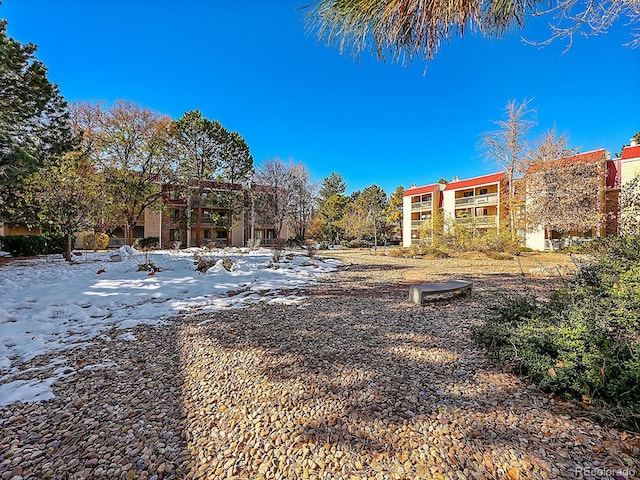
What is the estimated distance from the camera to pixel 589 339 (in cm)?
213

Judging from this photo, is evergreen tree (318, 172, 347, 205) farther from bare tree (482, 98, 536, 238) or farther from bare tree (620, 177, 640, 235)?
bare tree (620, 177, 640, 235)

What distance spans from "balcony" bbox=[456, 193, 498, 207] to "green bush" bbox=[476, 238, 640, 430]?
25975 mm

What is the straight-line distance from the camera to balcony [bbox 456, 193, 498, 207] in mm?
26000

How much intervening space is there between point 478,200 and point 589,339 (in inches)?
1116

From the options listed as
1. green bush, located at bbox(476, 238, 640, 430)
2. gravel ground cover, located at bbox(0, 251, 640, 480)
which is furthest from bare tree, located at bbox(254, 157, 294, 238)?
green bush, located at bbox(476, 238, 640, 430)

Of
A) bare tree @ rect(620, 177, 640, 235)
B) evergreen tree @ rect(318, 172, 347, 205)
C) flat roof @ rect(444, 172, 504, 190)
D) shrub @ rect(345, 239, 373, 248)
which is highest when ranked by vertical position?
evergreen tree @ rect(318, 172, 347, 205)

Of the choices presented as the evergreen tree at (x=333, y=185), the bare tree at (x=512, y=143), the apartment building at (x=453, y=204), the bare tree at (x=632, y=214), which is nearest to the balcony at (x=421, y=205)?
the apartment building at (x=453, y=204)

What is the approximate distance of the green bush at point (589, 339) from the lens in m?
1.90

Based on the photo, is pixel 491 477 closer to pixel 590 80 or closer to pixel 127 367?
pixel 127 367

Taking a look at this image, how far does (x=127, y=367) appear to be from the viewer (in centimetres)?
293

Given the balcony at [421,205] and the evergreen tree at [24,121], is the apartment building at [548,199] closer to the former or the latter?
the balcony at [421,205]

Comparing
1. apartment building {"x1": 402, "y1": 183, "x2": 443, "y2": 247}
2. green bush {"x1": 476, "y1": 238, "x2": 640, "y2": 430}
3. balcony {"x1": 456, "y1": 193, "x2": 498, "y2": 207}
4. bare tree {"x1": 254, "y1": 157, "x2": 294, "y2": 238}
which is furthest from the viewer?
apartment building {"x1": 402, "y1": 183, "x2": 443, "y2": 247}

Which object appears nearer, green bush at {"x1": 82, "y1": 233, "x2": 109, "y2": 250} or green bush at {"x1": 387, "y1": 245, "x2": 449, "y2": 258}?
green bush at {"x1": 387, "y1": 245, "x2": 449, "y2": 258}

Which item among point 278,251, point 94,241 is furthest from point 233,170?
point 278,251
